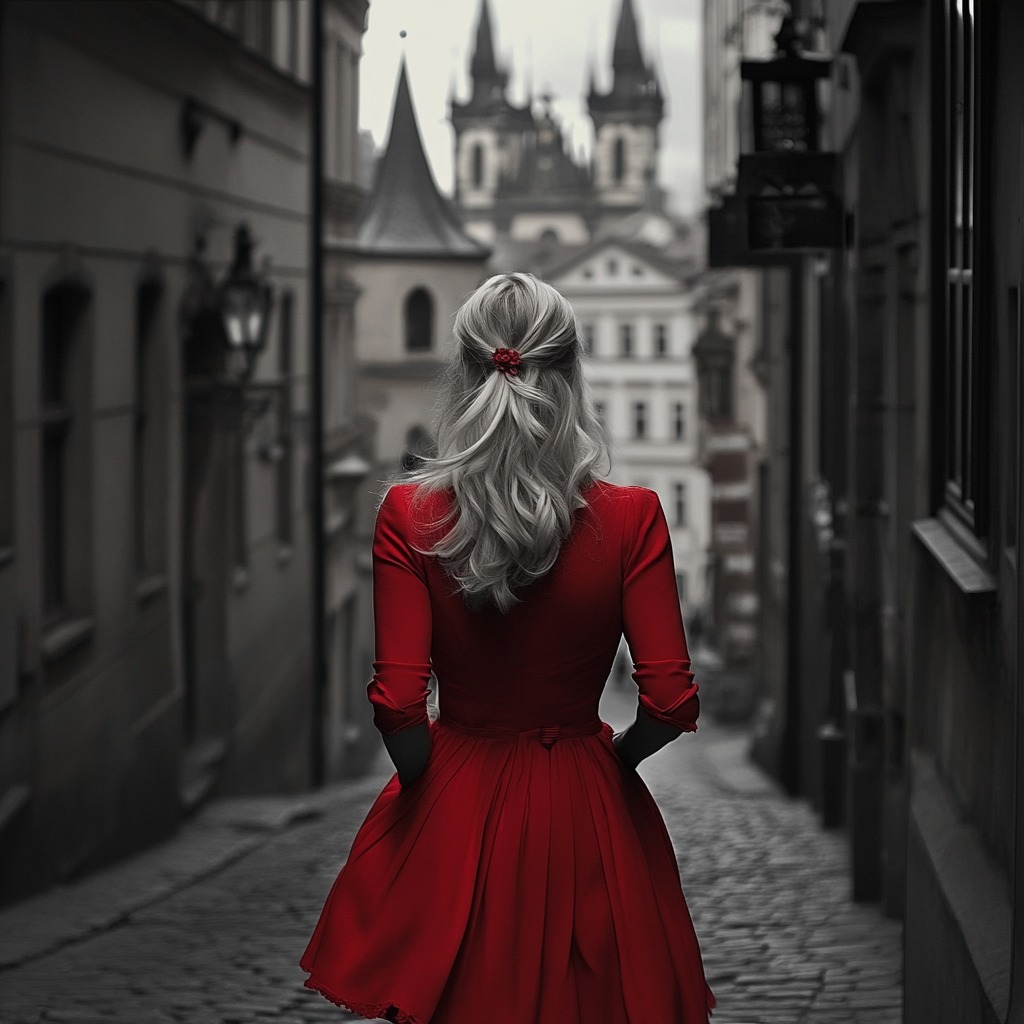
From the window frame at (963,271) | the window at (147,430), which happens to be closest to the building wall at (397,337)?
the window at (147,430)

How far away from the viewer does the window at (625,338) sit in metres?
66.1

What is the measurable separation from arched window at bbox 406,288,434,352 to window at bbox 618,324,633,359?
38.0 meters

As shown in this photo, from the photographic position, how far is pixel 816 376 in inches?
457

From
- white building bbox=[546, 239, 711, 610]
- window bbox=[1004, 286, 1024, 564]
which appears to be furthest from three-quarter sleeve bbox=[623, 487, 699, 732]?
white building bbox=[546, 239, 711, 610]

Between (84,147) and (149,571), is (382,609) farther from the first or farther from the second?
(149,571)

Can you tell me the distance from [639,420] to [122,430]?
191 feet

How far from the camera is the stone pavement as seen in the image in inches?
204

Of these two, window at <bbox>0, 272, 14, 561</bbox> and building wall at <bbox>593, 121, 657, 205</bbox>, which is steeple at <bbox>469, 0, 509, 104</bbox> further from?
window at <bbox>0, 272, 14, 561</bbox>

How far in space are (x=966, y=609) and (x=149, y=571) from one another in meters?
7.02

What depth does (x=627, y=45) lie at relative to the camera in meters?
112

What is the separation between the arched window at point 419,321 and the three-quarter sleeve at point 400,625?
23.5 metres

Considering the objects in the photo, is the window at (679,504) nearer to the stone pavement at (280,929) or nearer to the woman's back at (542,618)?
the stone pavement at (280,929)

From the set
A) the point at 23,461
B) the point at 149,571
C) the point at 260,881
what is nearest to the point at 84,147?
the point at 23,461

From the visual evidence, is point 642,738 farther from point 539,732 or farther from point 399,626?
point 399,626
